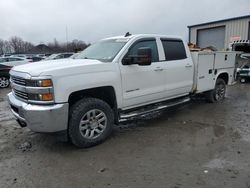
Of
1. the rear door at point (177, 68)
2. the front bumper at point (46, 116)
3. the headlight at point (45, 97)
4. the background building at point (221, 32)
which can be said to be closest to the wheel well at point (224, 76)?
the rear door at point (177, 68)

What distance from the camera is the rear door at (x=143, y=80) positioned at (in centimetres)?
443

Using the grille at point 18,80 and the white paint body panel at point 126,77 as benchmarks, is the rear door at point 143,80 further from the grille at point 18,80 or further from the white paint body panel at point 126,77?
the grille at point 18,80

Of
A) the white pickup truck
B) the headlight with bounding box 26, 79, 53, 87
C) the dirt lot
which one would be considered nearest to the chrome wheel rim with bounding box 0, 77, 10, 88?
the dirt lot

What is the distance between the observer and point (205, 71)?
6.25 metres

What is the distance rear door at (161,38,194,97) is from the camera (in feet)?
17.3

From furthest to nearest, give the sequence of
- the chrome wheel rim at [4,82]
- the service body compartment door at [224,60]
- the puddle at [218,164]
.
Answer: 1. the chrome wheel rim at [4,82]
2. the service body compartment door at [224,60]
3. the puddle at [218,164]

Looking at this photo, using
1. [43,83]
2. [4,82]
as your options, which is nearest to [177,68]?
[43,83]

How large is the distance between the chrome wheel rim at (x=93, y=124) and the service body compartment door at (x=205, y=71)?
314cm

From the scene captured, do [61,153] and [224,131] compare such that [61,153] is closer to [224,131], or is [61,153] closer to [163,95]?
[163,95]

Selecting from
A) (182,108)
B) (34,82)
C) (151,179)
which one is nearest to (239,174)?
(151,179)

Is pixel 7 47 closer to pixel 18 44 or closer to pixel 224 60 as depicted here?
pixel 18 44

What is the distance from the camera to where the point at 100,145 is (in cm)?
420

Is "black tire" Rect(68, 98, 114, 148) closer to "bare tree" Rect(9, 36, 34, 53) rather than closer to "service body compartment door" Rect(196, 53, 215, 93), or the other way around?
"service body compartment door" Rect(196, 53, 215, 93)

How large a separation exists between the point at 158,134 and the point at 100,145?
125 centimetres
